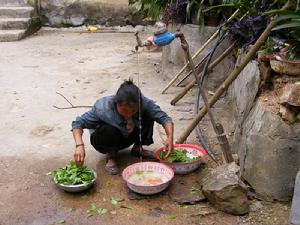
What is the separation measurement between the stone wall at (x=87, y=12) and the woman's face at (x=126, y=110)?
6.33 meters

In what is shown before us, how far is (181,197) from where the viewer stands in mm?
2852

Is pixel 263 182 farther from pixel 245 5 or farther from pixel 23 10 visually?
pixel 23 10

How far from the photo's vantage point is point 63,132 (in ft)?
12.8

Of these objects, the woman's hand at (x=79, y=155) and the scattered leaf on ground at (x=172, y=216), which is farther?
the woman's hand at (x=79, y=155)

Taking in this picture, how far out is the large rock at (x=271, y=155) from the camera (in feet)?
8.63

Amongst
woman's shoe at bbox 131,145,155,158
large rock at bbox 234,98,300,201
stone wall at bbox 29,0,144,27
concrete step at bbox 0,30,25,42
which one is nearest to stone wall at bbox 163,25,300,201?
large rock at bbox 234,98,300,201

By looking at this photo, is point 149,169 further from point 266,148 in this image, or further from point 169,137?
point 266,148

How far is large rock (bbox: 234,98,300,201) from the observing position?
2629 mm

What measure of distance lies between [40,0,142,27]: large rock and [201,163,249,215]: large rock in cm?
674

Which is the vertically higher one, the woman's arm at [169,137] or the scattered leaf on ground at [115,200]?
the woman's arm at [169,137]

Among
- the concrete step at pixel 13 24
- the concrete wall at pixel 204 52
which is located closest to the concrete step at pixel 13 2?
the concrete step at pixel 13 24

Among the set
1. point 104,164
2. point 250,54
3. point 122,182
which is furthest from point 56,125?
point 250,54

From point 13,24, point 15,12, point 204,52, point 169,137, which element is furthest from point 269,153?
point 15,12

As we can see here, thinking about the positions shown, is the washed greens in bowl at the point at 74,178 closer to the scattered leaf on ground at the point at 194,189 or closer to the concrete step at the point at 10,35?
the scattered leaf on ground at the point at 194,189
